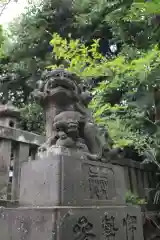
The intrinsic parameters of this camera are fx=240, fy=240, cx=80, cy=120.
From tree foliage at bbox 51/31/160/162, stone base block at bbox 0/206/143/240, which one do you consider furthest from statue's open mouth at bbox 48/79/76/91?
tree foliage at bbox 51/31/160/162

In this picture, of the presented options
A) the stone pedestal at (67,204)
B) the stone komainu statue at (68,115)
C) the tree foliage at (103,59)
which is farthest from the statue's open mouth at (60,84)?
the tree foliage at (103,59)

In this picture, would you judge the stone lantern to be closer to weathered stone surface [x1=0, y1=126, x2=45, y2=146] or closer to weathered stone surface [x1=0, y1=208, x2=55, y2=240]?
weathered stone surface [x1=0, y1=126, x2=45, y2=146]

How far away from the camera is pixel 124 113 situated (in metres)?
5.00

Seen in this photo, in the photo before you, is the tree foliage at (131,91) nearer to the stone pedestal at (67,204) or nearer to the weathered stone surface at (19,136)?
the weathered stone surface at (19,136)

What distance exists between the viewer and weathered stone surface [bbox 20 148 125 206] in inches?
81.4

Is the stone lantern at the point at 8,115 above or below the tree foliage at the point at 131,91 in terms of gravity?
below

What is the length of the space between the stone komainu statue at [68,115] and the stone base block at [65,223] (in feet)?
2.00

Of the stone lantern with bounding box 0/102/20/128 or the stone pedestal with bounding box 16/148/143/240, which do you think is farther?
the stone lantern with bounding box 0/102/20/128

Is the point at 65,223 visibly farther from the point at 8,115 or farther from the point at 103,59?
the point at 103,59

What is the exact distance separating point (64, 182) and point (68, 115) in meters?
Answer: 0.73

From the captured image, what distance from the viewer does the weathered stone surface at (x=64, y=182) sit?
207 centimetres

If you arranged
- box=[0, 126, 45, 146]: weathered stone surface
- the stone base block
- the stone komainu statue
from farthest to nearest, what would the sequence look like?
box=[0, 126, 45, 146]: weathered stone surface, the stone komainu statue, the stone base block

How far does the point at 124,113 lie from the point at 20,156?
8.63ft

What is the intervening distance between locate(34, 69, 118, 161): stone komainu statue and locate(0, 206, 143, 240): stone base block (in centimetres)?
61
